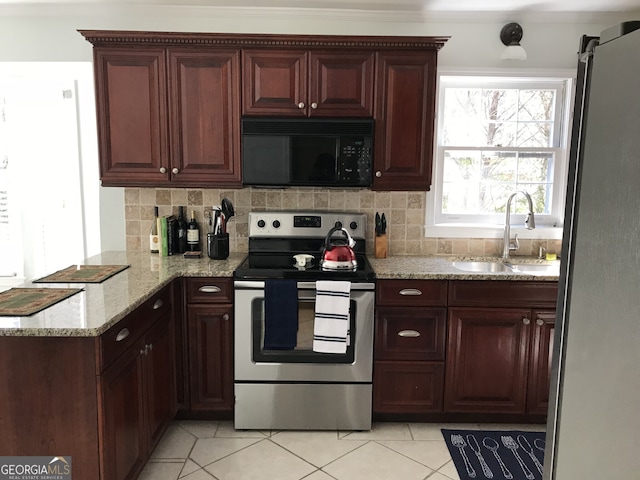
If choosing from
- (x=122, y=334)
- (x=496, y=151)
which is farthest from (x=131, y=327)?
(x=496, y=151)

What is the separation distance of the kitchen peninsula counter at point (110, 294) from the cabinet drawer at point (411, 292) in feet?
2.80

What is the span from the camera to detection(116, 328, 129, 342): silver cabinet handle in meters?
1.92

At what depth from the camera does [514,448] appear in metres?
2.61

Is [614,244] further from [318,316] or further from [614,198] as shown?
[318,316]

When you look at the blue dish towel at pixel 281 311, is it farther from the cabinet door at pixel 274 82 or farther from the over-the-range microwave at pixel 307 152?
the cabinet door at pixel 274 82

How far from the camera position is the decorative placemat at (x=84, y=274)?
238 centimetres

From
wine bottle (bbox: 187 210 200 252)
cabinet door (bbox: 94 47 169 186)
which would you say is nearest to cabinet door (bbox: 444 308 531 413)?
wine bottle (bbox: 187 210 200 252)

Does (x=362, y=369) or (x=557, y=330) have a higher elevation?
(x=557, y=330)

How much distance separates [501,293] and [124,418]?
2.00 metres

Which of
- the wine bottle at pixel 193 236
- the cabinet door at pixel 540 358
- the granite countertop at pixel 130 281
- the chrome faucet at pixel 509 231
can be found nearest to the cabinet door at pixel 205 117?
the wine bottle at pixel 193 236

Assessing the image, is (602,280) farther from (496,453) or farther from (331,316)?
(496,453)

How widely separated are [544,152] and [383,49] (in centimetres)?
134

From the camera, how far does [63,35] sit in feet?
10.0

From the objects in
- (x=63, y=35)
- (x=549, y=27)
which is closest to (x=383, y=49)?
(x=549, y=27)
